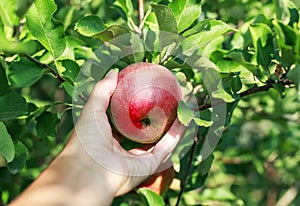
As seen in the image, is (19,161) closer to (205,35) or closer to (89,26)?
(89,26)

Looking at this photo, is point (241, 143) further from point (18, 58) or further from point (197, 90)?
point (18, 58)

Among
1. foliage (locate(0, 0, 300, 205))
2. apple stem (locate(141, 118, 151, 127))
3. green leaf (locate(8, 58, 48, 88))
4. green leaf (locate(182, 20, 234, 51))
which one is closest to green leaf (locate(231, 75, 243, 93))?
foliage (locate(0, 0, 300, 205))

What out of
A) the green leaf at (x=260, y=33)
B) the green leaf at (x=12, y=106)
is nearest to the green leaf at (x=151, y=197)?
the green leaf at (x=12, y=106)

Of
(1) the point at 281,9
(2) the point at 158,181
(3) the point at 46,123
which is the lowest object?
(2) the point at 158,181

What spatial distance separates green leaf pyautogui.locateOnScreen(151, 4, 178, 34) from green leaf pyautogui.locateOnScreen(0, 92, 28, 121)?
1.22 ft

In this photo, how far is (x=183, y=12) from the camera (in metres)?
1.35

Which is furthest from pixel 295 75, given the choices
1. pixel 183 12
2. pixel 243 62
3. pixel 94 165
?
pixel 94 165

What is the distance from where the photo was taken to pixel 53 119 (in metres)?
1.53

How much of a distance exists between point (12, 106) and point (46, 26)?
20 centimetres

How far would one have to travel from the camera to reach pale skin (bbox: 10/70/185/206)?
45.0 inches

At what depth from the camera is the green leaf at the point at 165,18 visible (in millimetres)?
1231

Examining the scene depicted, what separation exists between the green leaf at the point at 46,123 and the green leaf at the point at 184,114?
0.43 m

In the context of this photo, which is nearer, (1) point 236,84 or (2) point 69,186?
(2) point 69,186

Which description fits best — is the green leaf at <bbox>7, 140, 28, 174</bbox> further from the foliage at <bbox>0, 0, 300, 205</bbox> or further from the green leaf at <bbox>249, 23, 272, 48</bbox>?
the green leaf at <bbox>249, 23, 272, 48</bbox>
